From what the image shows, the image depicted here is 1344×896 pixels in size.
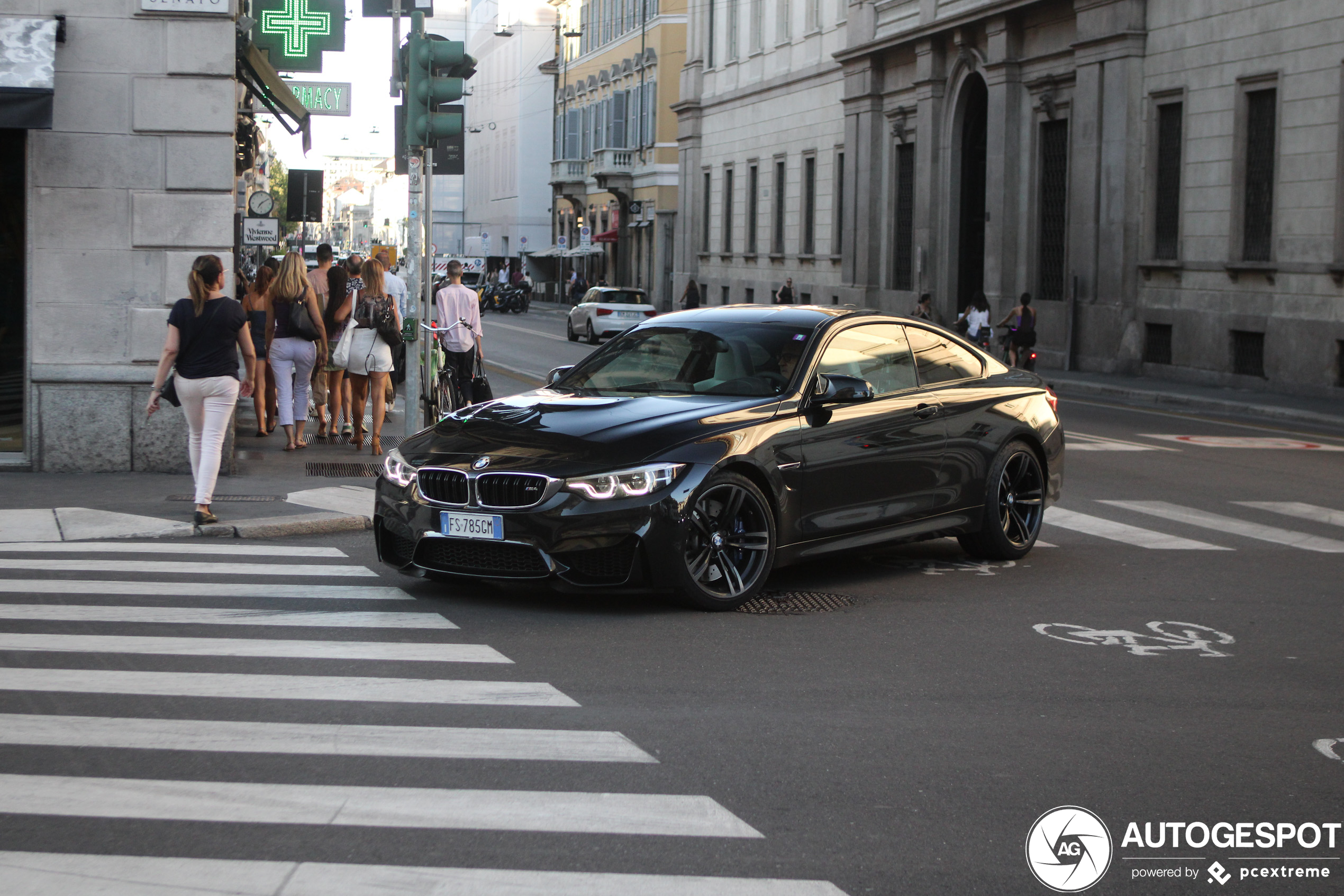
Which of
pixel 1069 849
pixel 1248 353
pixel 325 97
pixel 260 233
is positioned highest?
pixel 325 97

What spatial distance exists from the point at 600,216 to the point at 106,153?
66862 mm

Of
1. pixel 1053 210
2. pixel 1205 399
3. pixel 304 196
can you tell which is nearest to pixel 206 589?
pixel 1205 399

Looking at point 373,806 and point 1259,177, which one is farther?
point 1259,177

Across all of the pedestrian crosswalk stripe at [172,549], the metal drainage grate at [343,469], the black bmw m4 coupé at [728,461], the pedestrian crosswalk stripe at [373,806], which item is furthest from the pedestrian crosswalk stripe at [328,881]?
the metal drainage grate at [343,469]

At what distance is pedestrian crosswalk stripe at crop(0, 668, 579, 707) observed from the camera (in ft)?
21.2

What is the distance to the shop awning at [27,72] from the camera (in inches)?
503

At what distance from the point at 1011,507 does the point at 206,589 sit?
4.86m

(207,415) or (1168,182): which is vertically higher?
(1168,182)

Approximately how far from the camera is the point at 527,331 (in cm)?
5072

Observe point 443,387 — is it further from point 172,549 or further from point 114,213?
point 172,549

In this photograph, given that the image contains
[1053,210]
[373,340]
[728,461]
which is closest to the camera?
[728,461]

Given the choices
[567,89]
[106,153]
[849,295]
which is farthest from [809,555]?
[567,89]

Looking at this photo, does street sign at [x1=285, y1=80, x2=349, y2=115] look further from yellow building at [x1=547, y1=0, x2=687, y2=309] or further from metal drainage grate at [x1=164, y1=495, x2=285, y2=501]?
yellow building at [x1=547, y1=0, x2=687, y2=309]

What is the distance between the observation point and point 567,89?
286 ft
